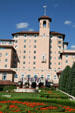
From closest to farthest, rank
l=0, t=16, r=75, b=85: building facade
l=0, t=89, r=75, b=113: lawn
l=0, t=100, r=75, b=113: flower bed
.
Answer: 1. l=0, t=100, r=75, b=113: flower bed
2. l=0, t=89, r=75, b=113: lawn
3. l=0, t=16, r=75, b=85: building facade

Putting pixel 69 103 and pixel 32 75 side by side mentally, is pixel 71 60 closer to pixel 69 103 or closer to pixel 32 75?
pixel 32 75

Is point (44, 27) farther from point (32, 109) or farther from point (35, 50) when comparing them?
point (32, 109)

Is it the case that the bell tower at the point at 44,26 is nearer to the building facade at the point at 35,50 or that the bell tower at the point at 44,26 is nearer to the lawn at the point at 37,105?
the building facade at the point at 35,50

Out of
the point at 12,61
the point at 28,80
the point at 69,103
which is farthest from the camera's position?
the point at 12,61

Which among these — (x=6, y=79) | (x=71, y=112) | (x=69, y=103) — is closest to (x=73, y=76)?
(x=69, y=103)

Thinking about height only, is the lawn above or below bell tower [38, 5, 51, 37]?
below

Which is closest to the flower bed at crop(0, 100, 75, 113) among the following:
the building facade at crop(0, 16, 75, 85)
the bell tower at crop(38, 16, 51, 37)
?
the building facade at crop(0, 16, 75, 85)

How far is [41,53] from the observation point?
269ft

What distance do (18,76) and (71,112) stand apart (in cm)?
6042

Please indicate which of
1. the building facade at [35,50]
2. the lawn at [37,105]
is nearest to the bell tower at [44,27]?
the building facade at [35,50]

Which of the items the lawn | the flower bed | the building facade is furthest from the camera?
the building facade

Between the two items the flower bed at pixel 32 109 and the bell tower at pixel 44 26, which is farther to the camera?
the bell tower at pixel 44 26

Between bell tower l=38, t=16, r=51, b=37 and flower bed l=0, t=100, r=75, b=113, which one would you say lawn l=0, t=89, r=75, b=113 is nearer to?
flower bed l=0, t=100, r=75, b=113

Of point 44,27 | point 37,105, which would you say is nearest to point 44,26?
point 44,27
